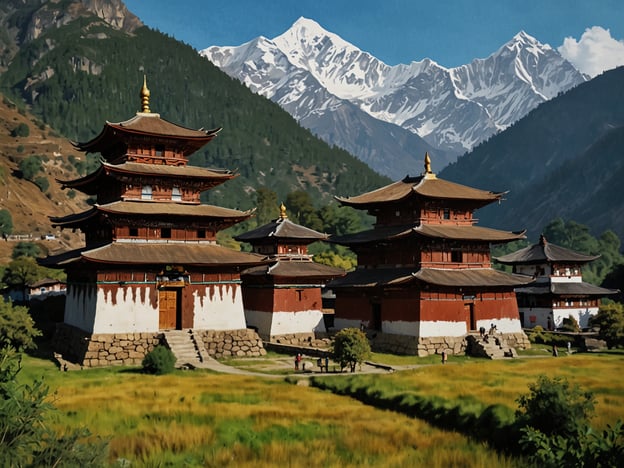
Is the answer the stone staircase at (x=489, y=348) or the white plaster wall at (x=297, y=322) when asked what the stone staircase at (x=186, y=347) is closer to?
the white plaster wall at (x=297, y=322)

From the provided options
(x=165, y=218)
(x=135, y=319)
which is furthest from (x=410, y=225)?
(x=135, y=319)

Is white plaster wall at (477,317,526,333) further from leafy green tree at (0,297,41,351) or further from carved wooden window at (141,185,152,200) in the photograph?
leafy green tree at (0,297,41,351)

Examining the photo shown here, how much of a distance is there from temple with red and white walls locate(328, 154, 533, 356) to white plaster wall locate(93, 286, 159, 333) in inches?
630

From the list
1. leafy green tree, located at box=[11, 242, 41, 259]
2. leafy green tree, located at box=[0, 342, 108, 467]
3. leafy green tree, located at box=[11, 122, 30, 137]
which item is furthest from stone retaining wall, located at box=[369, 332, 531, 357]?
Result: leafy green tree, located at box=[11, 122, 30, 137]

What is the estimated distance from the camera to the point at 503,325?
4869 centimetres

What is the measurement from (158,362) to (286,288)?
17.3 m

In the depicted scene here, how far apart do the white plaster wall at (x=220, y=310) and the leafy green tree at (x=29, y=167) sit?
120m

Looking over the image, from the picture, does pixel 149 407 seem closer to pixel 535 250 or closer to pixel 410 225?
pixel 410 225

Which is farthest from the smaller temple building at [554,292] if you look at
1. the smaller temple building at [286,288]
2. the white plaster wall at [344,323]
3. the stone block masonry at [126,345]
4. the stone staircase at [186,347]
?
the stone staircase at [186,347]

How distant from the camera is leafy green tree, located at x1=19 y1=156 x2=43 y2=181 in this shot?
481 feet

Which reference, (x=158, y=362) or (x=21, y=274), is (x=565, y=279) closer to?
(x=158, y=362)

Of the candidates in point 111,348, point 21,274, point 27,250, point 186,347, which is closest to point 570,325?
point 186,347

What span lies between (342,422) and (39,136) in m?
172

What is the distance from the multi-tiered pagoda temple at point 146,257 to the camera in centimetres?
3900
